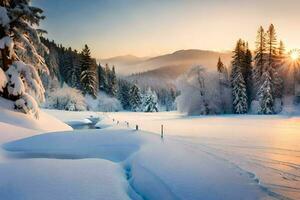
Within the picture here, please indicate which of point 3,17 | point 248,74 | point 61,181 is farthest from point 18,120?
point 248,74

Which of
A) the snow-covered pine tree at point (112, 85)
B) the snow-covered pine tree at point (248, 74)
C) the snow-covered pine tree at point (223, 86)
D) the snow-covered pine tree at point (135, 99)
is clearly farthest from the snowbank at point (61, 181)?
the snow-covered pine tree at point (112, 85)

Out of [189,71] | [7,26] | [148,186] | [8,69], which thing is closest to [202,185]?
[148,186]

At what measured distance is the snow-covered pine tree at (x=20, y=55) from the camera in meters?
19.0

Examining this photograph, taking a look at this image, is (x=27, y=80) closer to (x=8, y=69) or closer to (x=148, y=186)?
(x=8, y=69)

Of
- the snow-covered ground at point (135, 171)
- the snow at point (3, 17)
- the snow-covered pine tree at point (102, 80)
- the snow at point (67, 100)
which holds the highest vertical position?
the snow-covered pine tree at point (102, 80)

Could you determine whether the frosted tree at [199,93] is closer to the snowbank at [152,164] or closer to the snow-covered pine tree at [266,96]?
the snow-covered pine tree at [266,96]

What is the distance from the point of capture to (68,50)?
111m

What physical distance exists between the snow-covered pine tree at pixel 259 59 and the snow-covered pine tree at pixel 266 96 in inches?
144

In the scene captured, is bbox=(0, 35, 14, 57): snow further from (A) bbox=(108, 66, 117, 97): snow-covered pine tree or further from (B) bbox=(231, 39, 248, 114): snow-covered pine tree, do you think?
(A) bbox=(108, 66, 117, 97): snow-covered pine tree

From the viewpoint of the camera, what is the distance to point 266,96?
175 ft

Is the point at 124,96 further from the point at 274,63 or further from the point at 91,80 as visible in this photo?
the point at 274,63

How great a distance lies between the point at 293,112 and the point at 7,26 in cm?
4436

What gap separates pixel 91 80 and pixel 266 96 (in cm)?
4425

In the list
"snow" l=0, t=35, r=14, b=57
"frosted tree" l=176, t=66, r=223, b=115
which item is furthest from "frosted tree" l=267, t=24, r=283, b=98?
"snow" l=0, t=35, r=14, b=57
